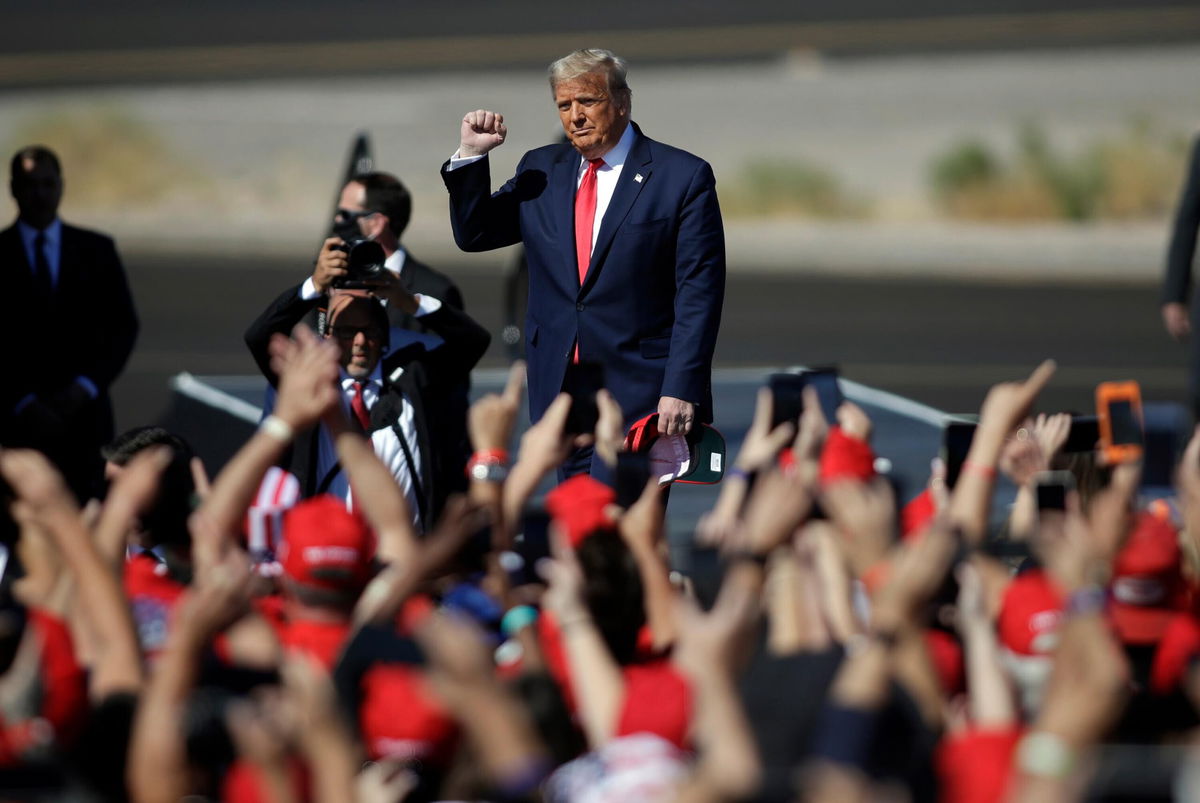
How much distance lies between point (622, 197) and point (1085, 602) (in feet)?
8.74

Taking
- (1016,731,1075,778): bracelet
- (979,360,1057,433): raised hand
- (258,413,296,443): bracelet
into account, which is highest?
(979,360,1057,433): raised hand

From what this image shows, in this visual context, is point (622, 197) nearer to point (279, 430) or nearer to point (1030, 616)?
point (279, 430)

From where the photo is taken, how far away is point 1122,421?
4723 mm

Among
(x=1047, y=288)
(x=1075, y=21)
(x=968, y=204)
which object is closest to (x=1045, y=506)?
(x=1047, y=288)

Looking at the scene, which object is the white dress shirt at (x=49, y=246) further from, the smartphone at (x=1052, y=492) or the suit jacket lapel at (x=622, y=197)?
the smartphone at (x=1052, y=492)

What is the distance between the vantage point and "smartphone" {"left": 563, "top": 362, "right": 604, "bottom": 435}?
4810 mm

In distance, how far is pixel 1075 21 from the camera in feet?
74.8

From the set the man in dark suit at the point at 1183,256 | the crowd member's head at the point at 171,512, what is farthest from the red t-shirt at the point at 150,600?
the man in dark suit at the point at 1183,256

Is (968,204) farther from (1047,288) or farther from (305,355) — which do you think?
(305,355)

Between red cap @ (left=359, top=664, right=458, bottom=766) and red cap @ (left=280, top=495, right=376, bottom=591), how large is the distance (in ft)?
0.95

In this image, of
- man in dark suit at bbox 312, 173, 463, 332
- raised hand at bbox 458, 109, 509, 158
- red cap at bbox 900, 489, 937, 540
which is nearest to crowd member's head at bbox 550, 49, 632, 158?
raised hand at bbox 458, 109, 509, 158

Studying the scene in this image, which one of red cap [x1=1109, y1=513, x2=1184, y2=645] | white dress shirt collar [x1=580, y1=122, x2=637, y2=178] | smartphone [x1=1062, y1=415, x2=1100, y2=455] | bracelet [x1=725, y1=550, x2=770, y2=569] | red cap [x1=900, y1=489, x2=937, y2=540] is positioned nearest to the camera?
bracelet [x1=725, y1=550, x2=770, y2=569]

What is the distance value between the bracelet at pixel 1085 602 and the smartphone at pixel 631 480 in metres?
1.25

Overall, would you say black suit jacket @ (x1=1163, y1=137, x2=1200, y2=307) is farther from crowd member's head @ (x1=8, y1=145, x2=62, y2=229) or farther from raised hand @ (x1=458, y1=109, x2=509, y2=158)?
crowd member's head @ (x1=8, y1=145, x2=62, y2=229)
